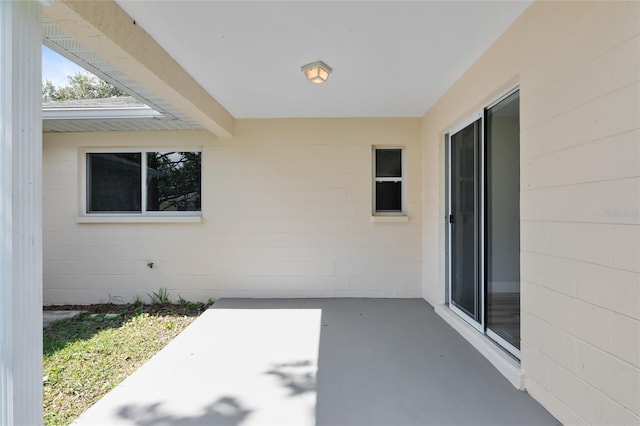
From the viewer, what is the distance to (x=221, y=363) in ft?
8.41

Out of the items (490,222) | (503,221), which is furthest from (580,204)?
(490,222)

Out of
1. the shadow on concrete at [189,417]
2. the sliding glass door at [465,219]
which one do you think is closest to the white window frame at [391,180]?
the sliding glass door at [465,219]

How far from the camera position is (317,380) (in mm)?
2311

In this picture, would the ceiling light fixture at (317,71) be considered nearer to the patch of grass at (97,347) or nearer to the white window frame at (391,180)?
the white window frame at (391,180)

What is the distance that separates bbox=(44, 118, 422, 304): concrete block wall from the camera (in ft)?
14.4

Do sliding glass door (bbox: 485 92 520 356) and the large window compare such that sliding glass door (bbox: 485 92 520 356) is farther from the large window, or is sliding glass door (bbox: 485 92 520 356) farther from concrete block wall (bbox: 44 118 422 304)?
the large window

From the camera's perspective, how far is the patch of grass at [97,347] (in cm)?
220

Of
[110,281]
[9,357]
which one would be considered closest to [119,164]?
[110,281]

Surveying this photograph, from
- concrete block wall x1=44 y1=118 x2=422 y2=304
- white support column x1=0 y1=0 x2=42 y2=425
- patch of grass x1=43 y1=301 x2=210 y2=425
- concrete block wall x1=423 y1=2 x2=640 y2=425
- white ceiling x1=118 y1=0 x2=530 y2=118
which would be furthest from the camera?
concrete block wall x1=44 y1=118 x2=422 y2=304

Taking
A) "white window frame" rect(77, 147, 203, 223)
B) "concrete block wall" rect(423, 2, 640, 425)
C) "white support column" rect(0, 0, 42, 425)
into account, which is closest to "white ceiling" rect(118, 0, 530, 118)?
"concrete block wall" rect(423, 2, 640, 425)

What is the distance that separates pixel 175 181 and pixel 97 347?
7.75 ft

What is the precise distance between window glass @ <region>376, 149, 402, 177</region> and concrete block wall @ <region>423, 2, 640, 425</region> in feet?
7.22

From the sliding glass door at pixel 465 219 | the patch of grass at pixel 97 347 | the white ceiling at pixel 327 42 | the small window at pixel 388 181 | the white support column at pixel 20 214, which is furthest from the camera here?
the small window at pixel 388 181

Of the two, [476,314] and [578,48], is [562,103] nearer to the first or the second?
[578,48]
